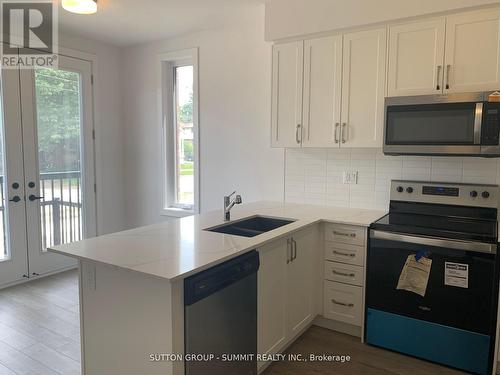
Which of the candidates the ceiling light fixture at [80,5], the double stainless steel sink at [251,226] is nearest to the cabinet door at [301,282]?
the double stainless steel sink at [251,226]

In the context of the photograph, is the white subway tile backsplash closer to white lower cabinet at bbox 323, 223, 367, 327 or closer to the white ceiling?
white lower cabinet at bbox 323, 223, 367, 327

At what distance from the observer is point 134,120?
466 centimetres

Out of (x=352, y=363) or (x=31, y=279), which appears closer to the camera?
(x=352, y=363)

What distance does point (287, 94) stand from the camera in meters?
3.18

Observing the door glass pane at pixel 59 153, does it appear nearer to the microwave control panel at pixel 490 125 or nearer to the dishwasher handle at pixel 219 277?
the dishwasher handle at pixel 219 277

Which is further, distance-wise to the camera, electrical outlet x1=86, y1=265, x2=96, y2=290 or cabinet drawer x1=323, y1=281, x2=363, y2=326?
cabinet drawer x1=323, y1=281, x2=363, y2=326

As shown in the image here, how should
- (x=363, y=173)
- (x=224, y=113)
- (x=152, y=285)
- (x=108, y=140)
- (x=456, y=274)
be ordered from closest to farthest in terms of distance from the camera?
(x=152, y=285) < (x=456, y=274) < (x=363, y=173) < (x=224, y=113) < (x=108, y=140)

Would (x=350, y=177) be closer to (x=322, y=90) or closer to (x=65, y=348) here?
(x=322, y=90)

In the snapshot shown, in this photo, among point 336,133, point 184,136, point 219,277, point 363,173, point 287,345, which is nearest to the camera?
point 219,277

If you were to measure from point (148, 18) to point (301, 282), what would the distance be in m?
2.86

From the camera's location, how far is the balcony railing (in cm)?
405

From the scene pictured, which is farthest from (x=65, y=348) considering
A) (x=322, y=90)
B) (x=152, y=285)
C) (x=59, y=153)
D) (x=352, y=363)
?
(x=322, y=90)

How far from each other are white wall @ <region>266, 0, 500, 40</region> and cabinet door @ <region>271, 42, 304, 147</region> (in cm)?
14

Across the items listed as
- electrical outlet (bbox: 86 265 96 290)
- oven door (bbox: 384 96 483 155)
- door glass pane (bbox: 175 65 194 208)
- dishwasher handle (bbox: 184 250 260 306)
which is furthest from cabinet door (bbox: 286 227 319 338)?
door glass pane (bbox: 175 65 194 208)
